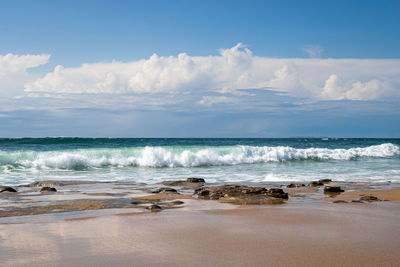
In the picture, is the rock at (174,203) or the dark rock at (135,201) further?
the dark rock at (135,201)

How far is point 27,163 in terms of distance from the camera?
66.1 feet

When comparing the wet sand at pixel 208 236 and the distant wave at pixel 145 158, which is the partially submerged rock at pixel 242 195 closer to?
the wet sand at pixel 208 236

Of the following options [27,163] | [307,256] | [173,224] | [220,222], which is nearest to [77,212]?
[173,224]

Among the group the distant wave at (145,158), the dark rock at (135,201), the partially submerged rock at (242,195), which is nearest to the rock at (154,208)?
the dark rock at (135,201)

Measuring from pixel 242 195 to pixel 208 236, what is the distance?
3.38m

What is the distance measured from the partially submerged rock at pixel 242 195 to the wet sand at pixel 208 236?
59 centimetres

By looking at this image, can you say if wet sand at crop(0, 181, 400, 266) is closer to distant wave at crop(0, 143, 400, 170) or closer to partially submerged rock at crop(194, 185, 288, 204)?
partially submerged rock at crop(194, 185, 288, 204)

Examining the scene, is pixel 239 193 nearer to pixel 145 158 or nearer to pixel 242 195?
pixel 242 195

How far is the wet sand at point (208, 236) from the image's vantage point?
3.57m

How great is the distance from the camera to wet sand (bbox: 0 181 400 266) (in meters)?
3.57

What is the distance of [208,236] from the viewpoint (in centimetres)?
446

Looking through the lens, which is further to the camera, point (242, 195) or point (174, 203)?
point (242, 195)

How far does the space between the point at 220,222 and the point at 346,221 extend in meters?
1.74

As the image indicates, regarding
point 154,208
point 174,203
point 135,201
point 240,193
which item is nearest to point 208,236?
point 154,208
